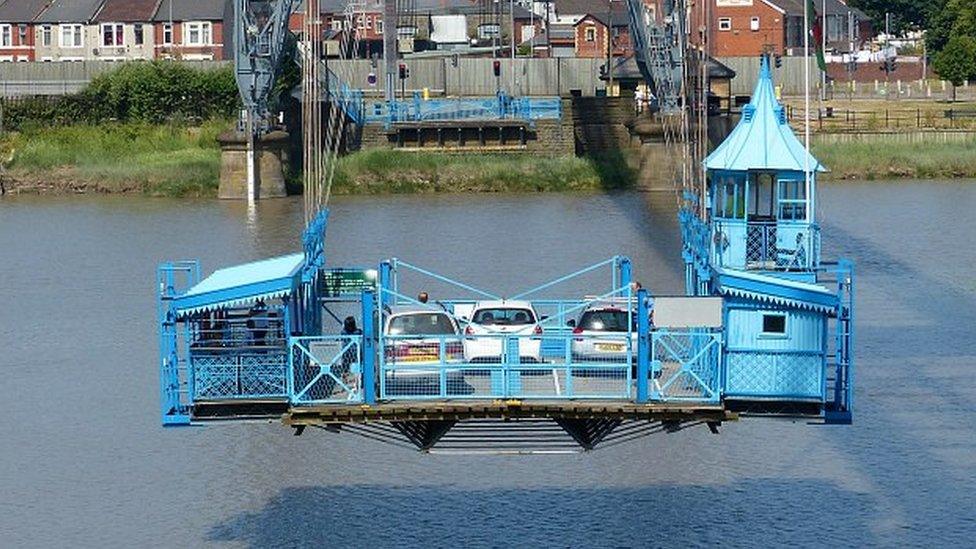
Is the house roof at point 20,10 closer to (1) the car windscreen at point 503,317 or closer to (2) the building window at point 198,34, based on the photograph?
(2) the building window at point 198,34

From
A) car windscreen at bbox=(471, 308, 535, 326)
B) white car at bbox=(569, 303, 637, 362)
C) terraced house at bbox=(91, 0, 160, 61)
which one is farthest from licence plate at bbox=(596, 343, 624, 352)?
terraced house at bbox=(91, 0, 160, 61)

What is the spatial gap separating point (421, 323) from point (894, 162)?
54.9 metres

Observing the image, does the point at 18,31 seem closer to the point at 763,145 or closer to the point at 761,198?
the point at 761,198

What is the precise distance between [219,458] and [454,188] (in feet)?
147

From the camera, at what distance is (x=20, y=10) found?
372ft

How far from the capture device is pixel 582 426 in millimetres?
20688

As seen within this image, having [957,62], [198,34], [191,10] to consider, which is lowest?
[957,62]

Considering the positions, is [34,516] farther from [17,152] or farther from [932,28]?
[932,28]

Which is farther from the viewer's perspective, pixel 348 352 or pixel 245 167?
pixel 245 167

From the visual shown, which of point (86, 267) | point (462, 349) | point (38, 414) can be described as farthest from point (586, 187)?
point (462, 349)

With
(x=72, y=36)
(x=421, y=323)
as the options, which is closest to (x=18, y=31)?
(x=72, y=36)

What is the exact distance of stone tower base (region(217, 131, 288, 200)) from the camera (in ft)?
230

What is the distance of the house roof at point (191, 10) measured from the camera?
107312 mm

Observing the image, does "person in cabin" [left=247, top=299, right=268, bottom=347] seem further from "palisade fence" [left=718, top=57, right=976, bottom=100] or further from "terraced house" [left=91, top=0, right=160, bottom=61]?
"terraced house" [left=91, top=0, right=160, bottom=61]
